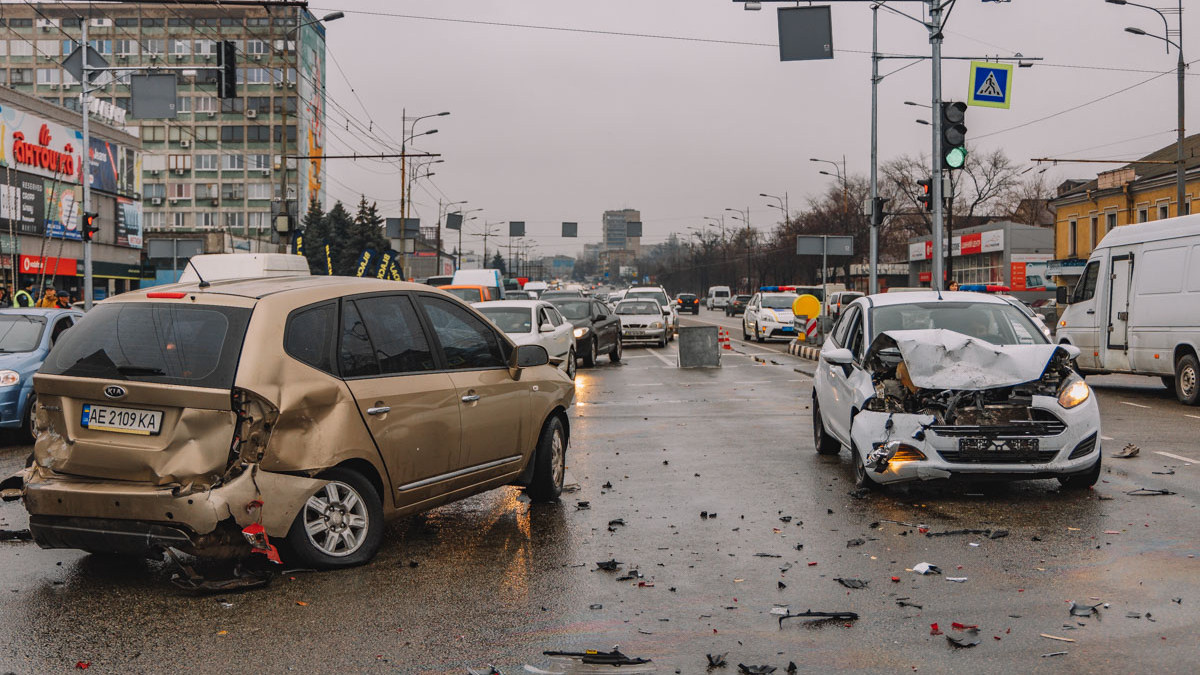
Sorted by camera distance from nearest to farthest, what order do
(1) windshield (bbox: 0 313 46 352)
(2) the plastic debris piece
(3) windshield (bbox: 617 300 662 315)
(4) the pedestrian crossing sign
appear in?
(2) the plastic debris piece < (1) windshield (bbox: 0 313 46 352) < (4) the pedestrian crossing sign < (3) windshield (bbox: 617 300 662 315)

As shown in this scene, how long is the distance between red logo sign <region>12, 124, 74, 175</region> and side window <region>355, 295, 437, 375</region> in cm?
4182

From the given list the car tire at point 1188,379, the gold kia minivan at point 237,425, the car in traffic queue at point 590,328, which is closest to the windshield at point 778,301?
the car in traffic queue at point 590,328

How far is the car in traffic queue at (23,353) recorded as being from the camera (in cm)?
1262

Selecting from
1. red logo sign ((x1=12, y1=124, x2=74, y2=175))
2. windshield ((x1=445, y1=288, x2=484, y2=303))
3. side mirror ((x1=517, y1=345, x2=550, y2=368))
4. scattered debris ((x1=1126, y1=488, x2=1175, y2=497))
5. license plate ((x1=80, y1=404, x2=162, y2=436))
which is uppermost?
red logo sign ((x1=12, y1=124, x2=74, y2=175))

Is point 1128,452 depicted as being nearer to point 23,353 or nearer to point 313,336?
point 313,336

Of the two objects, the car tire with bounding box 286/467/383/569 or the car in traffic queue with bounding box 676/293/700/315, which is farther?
the car in traffic queue with bounding box 676/293/700/315

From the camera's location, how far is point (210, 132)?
112 metres

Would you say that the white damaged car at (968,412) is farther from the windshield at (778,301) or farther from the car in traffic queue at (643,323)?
the windshield at (778,301)

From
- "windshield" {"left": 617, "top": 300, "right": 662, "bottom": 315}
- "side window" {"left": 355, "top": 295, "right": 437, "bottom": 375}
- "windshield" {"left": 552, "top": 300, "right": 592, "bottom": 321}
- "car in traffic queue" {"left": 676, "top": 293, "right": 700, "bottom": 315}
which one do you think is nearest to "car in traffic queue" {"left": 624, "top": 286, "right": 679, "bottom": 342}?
"windshield" {"left": 617, "top": 300, "right": 662, "bottom": 315}

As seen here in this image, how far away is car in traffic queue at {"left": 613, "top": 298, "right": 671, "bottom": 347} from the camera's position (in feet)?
118

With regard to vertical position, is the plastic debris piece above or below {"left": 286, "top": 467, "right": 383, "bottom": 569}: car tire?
below

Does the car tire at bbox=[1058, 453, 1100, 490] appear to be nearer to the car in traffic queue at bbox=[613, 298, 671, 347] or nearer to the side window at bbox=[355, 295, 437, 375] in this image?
the side window at bbox=[355, 295, 437, 375]

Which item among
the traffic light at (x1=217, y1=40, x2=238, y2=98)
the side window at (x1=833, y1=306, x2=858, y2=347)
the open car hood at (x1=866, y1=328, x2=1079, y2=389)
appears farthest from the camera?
the traffic light at (x1=217, y1=40, x2=238, y2=98)

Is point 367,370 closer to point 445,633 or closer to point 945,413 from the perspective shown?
point 445,633
